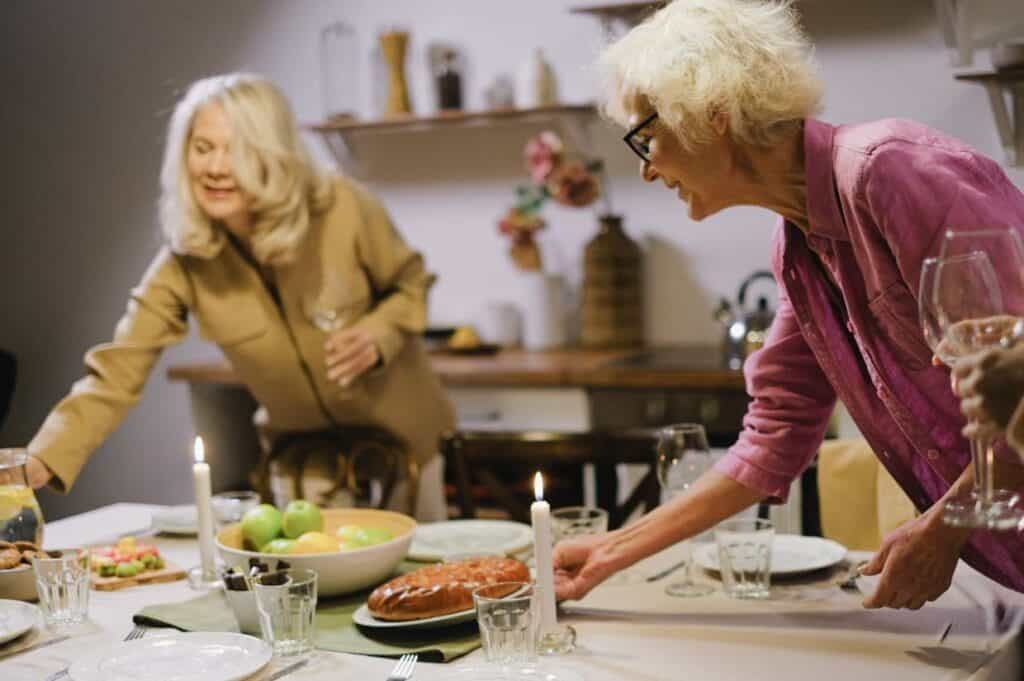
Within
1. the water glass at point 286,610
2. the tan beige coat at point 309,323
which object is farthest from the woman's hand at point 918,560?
the tan beige coat at point 309,323

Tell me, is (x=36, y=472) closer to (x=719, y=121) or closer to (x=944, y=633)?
(x=719, y=121)

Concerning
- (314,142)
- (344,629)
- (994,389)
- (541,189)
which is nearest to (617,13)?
(541,189)

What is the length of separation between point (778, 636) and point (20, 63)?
4.34 metres

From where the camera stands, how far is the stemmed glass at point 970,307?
1.11 metres

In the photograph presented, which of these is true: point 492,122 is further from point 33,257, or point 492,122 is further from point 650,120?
point 650,120

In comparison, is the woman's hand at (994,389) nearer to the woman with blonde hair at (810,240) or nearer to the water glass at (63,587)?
the woman with blonde hair at (810,240)

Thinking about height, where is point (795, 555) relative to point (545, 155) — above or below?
below

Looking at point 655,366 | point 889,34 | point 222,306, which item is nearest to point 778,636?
point 222,306

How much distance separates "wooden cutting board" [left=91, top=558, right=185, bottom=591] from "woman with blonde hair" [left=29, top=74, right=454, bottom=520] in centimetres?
52

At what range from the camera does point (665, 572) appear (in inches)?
71.7

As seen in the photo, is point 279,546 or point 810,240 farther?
point 279,546

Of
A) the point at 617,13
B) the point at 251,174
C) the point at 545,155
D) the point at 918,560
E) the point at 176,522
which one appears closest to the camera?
the point at 918,560

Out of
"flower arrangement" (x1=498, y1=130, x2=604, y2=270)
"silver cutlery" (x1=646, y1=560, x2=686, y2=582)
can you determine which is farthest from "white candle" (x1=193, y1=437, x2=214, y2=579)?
"flower arrangement" (x1=498, y1=130, x2=604, y2=270)

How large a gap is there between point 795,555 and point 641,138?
0.64 meters
